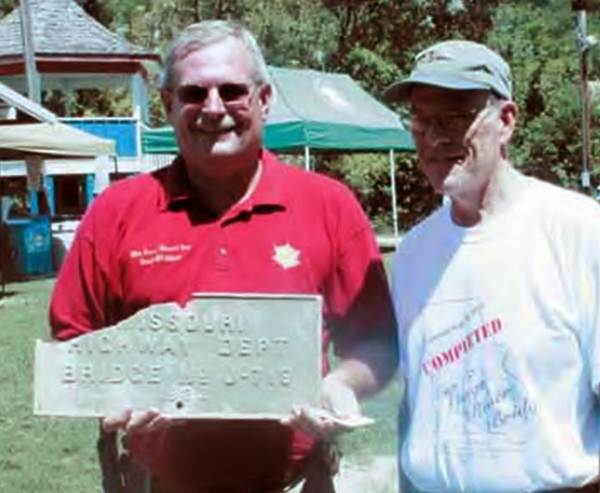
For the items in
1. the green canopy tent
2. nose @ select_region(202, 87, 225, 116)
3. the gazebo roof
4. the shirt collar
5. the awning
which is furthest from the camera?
the gazebo roof

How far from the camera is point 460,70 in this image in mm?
3184

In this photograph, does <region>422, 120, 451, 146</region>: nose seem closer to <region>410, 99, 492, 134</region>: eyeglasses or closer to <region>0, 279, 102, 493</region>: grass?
<region>410, 99, 492, 134</region>: eyeglasses

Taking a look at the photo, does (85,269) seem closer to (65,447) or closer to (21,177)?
(65,447)

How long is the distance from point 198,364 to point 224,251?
0.29 meters

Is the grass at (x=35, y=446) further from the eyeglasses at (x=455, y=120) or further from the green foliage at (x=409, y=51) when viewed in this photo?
the green foliage at (x=409, y=51)

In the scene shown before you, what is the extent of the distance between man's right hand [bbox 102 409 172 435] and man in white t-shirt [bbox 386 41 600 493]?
0.56 metres

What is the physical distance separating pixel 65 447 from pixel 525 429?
18.6ft

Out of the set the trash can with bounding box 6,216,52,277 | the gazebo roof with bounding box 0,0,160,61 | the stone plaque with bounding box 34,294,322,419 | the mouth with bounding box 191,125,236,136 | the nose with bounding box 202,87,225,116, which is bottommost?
the gazebo roof with bounding box 0,0,160,61

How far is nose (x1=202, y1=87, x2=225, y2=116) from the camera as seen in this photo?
334 centimetres

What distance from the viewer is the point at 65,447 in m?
8.35

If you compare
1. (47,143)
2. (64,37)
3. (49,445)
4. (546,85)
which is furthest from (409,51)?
(49,445)

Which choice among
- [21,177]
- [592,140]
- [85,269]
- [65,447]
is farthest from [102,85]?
[85,269]

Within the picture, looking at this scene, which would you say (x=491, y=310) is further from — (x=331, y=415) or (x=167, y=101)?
(x=167, y=101)

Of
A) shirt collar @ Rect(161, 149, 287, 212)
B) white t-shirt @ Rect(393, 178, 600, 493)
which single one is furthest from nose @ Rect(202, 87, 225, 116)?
white t-shirt @ Rect(393, 178, 600, 493)
